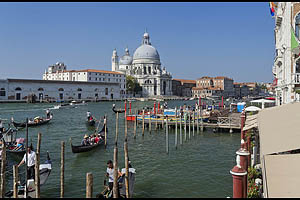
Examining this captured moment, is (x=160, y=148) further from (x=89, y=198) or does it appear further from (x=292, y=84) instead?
(x=89, y=198)

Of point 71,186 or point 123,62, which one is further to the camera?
point 123,62

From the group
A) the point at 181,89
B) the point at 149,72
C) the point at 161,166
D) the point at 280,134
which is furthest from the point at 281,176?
the point at 181,89

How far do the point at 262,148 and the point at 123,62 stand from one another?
271 ft

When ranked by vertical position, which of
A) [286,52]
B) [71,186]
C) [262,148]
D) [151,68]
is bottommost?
[71,186]

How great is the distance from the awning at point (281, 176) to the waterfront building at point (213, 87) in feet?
237

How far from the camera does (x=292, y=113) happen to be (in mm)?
5297

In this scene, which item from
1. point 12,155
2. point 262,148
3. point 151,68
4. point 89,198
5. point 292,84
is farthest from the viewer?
point 151,68

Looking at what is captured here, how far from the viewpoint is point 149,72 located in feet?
255

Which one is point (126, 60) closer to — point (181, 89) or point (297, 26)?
point (181, 89)

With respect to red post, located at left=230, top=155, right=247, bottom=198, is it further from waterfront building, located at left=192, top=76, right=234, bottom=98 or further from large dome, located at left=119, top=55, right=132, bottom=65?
large dome, located at left=119, top=55, right=132, bottom=65

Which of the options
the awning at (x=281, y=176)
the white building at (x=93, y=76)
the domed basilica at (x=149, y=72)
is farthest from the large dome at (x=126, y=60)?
the awning at (x=281, y=176)

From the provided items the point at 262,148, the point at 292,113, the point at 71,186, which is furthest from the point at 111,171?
the point at 292,113

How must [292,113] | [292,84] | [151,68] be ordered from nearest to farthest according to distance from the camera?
[292,113] < [292,84] < [151,68]

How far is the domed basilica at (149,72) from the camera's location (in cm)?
7419
